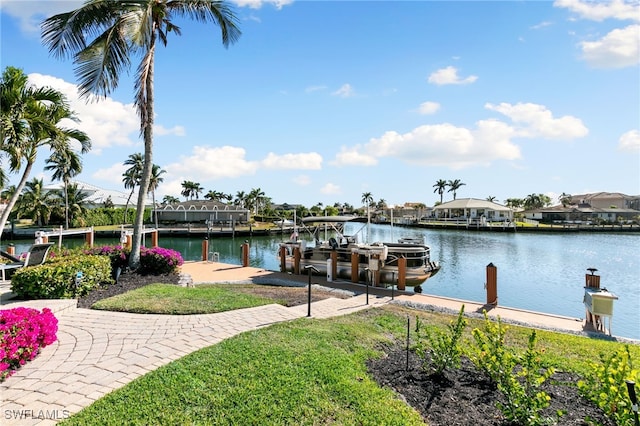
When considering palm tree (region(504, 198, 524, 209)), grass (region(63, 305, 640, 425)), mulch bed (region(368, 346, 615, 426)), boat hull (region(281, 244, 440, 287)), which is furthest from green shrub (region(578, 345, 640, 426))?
palm tree (region(504, 198, 524, 209))

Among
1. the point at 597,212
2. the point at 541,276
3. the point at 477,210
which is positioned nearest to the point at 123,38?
the point at 541,276

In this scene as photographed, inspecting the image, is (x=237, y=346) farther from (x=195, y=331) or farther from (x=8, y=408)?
(x=8, y=408)

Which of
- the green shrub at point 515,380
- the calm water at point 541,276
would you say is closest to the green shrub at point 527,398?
the green shrub at point 515,380

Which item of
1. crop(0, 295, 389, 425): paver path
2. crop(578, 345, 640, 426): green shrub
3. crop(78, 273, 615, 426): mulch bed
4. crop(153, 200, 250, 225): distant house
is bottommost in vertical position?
crop(78, 273, 615, 426): mulch bed

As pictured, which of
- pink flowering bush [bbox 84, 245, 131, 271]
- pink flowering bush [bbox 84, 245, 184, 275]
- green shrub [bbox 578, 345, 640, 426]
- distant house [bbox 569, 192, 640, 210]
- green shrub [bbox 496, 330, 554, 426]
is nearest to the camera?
green shrub [bbox 578, 345, 640, 426]

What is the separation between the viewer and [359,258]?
1473 cm

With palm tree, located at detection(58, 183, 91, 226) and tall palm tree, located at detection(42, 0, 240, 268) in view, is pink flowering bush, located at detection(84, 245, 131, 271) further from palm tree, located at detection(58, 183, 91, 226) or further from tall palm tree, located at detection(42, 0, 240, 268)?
palm tree, located at detection(58, 183, 91, 226)

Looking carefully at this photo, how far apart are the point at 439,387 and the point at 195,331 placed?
388 centimetres

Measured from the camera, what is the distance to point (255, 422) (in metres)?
3.23

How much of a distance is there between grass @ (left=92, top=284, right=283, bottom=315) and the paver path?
25 centimetres

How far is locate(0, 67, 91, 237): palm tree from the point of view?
7.61 meters

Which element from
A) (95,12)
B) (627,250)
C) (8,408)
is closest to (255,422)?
(8,408)

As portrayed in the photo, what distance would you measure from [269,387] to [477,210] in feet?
254

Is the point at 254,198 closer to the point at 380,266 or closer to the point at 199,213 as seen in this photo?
the point at 199,213
